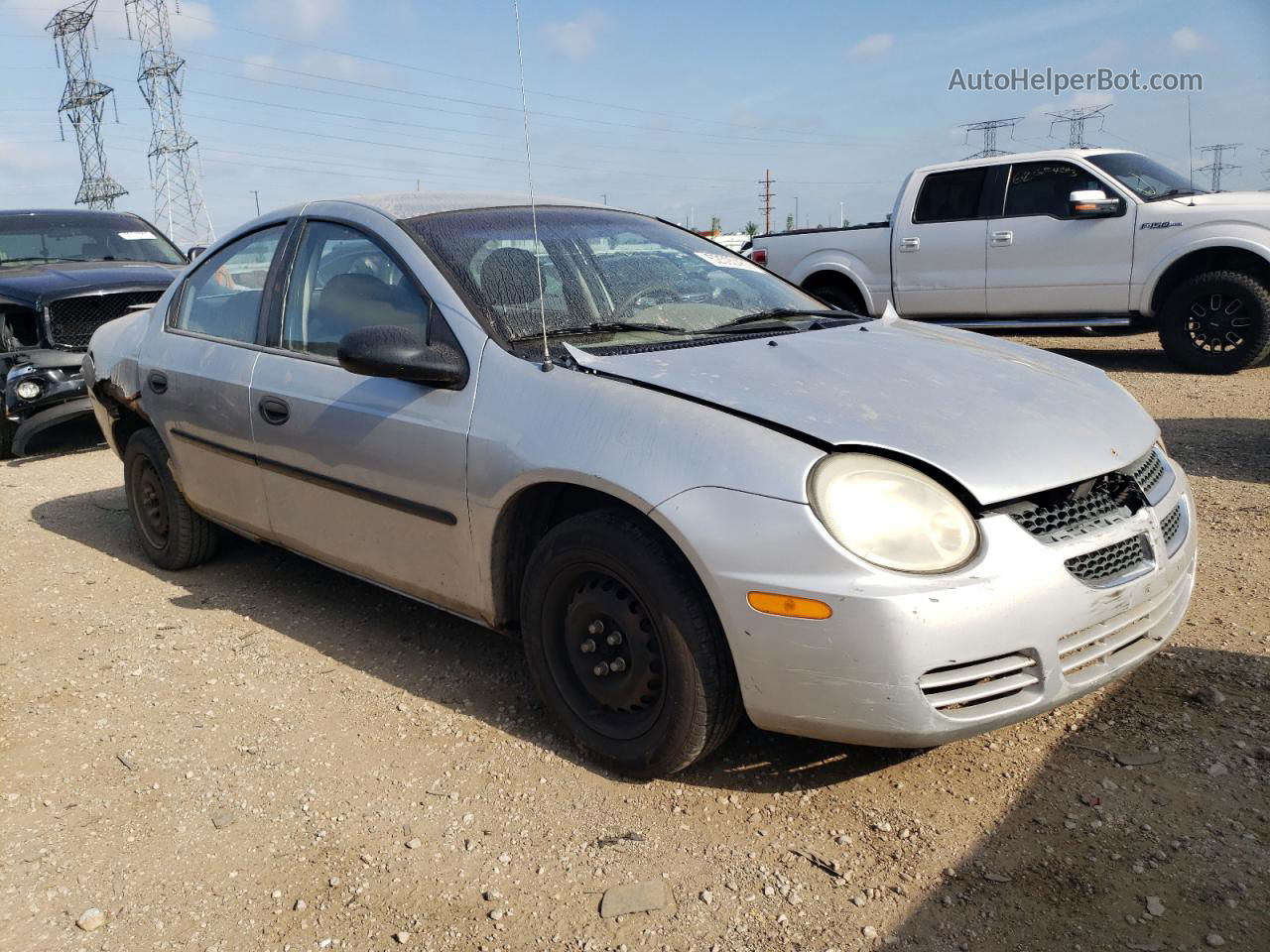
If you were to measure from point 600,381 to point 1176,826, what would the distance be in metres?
1.77

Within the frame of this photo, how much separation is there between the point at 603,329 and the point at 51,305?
19.5 feet

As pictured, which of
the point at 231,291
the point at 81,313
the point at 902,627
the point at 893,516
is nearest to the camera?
the point at 902,627

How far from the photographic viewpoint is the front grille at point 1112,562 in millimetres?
2516

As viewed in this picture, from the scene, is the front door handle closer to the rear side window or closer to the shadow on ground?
the shadow on ground

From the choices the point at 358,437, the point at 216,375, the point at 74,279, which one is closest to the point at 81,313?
the point at 74,279

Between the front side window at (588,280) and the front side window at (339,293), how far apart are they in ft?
0.53

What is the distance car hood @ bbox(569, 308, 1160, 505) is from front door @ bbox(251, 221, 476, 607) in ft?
1.85

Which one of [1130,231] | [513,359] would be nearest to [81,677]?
A: [513,359]

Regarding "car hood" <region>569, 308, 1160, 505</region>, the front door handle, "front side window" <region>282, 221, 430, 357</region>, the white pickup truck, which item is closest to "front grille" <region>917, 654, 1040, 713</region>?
"car hood" <region>569, 308, 1160, 505</region>

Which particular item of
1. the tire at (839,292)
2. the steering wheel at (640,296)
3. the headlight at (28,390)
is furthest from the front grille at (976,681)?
the tire at (839,292)

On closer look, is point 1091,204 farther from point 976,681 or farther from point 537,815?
point 537,815

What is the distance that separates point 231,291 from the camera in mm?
4320

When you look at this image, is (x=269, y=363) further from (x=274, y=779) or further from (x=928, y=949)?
(x=928, y=949)

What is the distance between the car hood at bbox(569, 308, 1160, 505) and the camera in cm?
255
